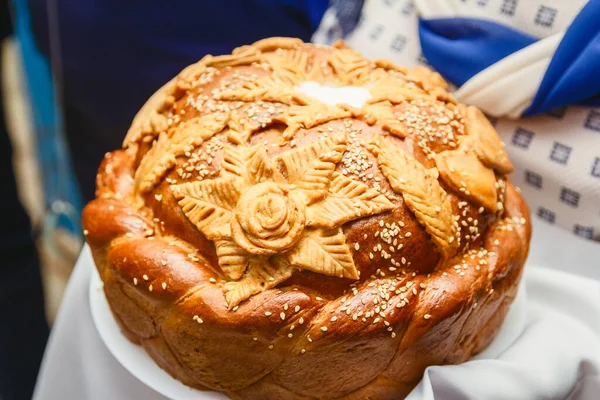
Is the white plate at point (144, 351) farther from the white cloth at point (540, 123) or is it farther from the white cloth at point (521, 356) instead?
the white cloth at point (540, 123)

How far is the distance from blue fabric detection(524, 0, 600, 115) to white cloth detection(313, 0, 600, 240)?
0.03 m

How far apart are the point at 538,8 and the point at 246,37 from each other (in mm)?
1130

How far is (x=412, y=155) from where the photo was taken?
3.95 ft

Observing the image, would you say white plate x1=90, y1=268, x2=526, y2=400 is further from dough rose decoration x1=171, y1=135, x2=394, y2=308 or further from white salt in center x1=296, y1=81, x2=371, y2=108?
white salt in center x1=296, y1=81, x2=371, y2=108

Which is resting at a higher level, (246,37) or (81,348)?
(246,37)

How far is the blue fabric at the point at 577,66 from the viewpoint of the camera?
135 cm

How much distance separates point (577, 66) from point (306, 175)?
2.41ft

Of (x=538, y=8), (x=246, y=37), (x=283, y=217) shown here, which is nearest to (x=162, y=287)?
(x=283, y=217)

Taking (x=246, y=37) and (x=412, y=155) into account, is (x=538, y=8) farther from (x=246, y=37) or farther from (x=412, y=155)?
(x=246, y=37)

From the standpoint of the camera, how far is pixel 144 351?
127 centimetres

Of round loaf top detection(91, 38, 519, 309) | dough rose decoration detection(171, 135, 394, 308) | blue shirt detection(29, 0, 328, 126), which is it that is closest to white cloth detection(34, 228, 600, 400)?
round loaf top detection(91, 38, 519, 309)

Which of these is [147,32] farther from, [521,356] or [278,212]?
[521,356]

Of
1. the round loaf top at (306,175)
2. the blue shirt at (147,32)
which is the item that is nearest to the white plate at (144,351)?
the round loaf top at (306,175)

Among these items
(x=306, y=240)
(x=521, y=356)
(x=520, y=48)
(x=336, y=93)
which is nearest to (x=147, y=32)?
(x=336, y=93)
